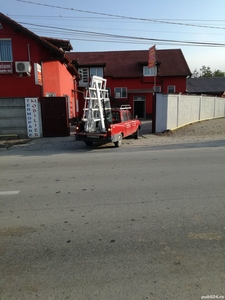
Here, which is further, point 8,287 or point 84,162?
point 84,162

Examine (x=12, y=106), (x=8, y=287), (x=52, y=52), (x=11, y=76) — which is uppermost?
(x=52, y=52)

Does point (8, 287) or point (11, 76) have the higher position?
point (11, 76)

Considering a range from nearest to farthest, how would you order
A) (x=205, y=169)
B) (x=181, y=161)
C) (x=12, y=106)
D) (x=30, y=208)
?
1. (x=30, y=208)
2. (x=205, y=169)
3. (x=181, y=161)
4. (x=12, y=106)

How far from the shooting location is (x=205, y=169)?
6.33 m

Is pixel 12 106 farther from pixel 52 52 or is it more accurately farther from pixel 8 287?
pixel 8 287

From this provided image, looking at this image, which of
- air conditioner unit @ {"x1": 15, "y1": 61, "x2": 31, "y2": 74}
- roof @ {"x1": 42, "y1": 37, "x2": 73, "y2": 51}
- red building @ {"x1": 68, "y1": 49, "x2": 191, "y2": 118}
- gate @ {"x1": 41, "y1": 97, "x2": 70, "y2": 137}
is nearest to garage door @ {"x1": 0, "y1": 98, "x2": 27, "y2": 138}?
gate @ {"x1": 41, "y1": 97, "x2": 70, "y2": 137}

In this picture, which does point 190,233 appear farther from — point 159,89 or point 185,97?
point 159,89

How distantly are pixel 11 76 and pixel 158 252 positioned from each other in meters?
14.2

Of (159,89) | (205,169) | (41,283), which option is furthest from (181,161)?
(159,89)

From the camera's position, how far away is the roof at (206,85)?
1436 inches

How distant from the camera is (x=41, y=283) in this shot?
2.37 m

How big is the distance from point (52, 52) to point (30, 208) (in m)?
13.3

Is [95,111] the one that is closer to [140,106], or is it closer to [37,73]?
[37,73]

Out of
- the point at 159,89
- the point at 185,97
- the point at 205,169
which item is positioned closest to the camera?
the point at 205,169
